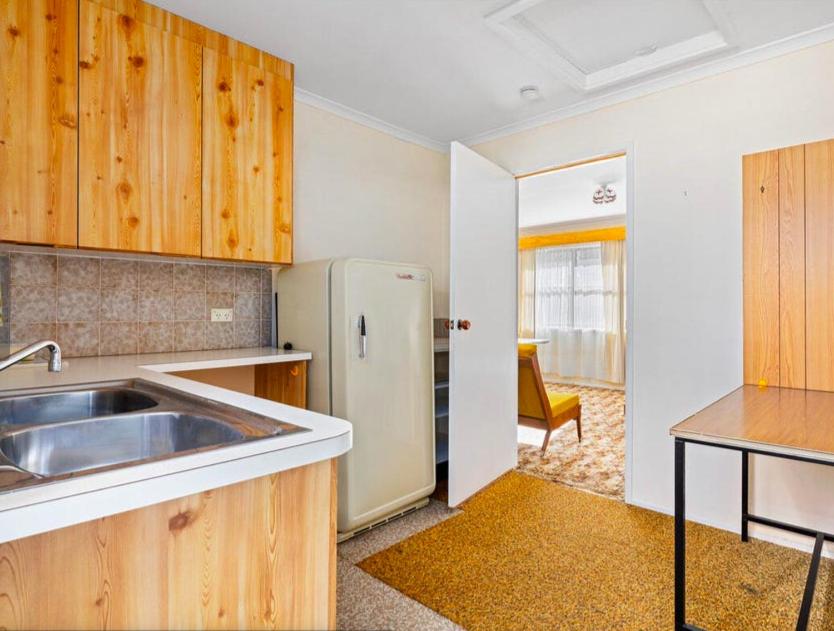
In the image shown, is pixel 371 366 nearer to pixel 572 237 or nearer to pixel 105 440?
pixel 105 440

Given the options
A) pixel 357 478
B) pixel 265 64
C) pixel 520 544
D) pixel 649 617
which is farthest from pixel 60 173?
pixel 649 617

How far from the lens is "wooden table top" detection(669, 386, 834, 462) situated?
1.26 meters

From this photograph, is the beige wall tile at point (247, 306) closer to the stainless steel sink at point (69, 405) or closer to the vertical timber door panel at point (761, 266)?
the stainless steel sink at point (69, 405)

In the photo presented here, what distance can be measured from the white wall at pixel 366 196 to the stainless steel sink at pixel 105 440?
6.19 feet

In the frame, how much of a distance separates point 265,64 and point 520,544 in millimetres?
2729

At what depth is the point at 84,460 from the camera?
1.07 m

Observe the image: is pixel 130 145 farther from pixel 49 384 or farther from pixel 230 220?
pixel 49 384

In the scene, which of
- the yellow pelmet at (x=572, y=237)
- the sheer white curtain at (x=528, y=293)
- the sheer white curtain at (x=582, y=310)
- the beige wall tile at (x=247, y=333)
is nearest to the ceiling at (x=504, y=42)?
the beige wall tile at (x=247, y=333)

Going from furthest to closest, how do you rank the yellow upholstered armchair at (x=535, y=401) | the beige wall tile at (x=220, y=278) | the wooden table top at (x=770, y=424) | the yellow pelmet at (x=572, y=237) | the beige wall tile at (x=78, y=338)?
the yellow pelmet at (x=572, y=237) → the yellow upholstered armchair at (x=535, y=401) → the beige wall tile at (x=220, y=278) → the beige wall tile at (x=78, y=338) → the wooden table top at (x=770, y=424)

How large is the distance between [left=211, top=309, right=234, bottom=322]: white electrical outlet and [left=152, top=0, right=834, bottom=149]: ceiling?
1.37m

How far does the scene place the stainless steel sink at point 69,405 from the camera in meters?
1.28

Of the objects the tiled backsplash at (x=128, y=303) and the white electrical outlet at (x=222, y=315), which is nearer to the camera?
the tiled backsplash at (x=128, y=303)

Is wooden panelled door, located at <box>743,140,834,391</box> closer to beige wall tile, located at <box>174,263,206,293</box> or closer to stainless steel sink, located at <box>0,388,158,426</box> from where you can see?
stainless steel sink, located at <box>0,388,158,426</box>

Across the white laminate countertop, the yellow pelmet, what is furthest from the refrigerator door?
the yellow pelmet
